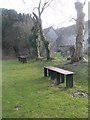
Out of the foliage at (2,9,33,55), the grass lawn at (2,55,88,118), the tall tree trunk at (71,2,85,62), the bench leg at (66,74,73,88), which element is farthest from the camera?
the foliage at (2,9,33,55)

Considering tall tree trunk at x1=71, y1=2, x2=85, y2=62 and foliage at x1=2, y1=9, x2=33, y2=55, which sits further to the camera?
foliage at x1=2, y1=9, x2=33, y2=55

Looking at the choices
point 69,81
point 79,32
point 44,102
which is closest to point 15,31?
point 79,32

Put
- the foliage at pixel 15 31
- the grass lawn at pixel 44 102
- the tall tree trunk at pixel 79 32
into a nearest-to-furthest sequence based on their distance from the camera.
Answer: the grass lawn at pixel 44 102 < the tall tree trunk at pixel 79 32 < the foliage at pixel 15 31

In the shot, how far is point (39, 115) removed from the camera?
333 centimetres

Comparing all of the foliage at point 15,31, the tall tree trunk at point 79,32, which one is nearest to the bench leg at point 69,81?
the tall tree trunk at point 79,32

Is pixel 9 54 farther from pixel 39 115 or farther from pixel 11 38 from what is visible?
pixel 39 115

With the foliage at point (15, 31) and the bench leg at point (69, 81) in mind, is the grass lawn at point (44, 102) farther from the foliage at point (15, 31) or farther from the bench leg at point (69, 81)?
the foliage at point (15, 31)

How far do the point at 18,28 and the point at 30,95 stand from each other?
17.7m

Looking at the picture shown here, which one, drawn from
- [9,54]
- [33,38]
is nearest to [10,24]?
[9,54]

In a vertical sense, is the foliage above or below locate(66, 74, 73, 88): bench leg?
above

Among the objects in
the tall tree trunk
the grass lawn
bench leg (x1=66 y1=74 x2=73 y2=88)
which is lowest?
the grass lawn

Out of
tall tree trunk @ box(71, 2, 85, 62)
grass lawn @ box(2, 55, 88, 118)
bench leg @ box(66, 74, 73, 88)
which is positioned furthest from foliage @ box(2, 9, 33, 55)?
grass lawn @ box(2, 55, 88, 118)

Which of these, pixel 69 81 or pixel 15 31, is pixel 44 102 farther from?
pixel 15 31

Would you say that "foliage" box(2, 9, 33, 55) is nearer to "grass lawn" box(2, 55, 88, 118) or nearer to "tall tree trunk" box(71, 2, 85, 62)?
"tall tree trunk" box(71, 2, 85, 62)
